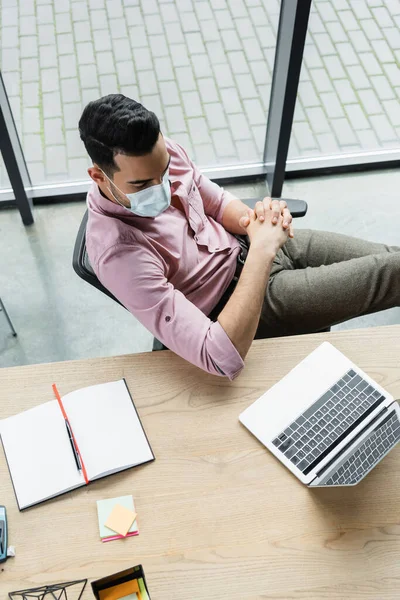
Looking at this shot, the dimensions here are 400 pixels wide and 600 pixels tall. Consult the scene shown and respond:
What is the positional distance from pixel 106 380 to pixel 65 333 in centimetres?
114

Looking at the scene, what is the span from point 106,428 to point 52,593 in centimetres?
36

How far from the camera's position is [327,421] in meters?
1.43

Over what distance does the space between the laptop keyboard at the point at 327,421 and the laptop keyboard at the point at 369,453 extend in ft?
0.19

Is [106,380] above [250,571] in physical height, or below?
above

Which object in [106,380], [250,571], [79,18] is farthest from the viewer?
[79,18]

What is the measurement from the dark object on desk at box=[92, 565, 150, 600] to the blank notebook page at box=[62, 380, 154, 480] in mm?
247

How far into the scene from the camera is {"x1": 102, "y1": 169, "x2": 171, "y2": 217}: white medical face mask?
1.47 metres

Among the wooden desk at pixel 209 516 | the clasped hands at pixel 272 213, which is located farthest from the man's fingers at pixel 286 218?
the wooden desk at pixel 209 516

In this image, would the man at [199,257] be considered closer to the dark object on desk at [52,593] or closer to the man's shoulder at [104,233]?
the man's shoulder at [104,233]

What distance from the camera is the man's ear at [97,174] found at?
1.44 metres

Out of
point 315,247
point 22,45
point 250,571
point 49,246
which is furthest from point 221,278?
point 22,45

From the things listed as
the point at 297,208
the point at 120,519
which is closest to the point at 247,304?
the point at 297,208

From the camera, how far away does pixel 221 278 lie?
1.78m

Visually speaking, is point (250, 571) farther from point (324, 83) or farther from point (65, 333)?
point (324, 83)
